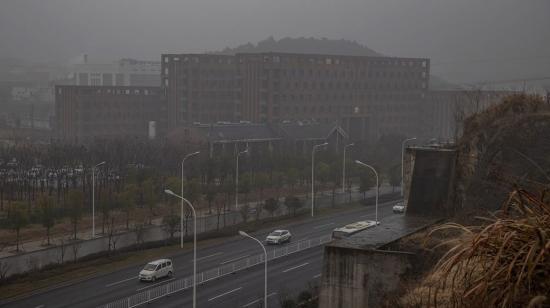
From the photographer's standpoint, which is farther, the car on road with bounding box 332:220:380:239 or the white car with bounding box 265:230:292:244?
the white car with bounding box 265:230:292:244

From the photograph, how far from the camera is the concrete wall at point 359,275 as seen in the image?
7.44m

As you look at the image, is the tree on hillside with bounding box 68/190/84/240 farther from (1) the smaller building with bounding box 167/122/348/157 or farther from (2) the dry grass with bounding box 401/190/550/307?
(2) the dry grass with bounding box 401/190/550/307

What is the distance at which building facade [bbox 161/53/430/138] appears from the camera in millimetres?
38094

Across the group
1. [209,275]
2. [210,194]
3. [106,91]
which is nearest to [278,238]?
[209,275]

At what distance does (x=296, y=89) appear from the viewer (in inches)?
1508

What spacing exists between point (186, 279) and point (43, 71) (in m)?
79.2

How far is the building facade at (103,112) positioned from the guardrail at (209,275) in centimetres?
2292

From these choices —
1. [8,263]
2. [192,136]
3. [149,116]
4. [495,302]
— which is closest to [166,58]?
[149,116]

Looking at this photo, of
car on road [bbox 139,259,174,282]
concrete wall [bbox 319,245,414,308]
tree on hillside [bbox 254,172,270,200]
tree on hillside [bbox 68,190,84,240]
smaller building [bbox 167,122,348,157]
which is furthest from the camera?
smaller building [bbox 167,122,348,157]

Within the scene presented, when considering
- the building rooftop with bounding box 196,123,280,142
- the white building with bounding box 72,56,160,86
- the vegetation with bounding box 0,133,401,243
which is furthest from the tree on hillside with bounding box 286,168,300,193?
the white building with bounding box 72,56,160,86

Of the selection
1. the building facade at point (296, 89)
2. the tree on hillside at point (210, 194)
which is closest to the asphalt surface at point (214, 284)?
the tree on hillside at point (210, 194)

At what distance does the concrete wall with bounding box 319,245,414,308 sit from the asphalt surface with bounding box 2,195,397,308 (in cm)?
284

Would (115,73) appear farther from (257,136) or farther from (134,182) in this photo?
(134,182)

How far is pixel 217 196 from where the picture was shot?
73.3ft
